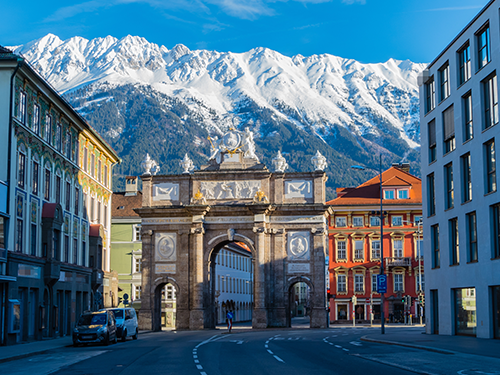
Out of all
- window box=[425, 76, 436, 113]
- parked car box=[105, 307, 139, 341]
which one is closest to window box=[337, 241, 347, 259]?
window box=[425, 76, 436, 113]

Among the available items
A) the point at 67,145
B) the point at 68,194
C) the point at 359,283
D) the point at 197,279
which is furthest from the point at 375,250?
the point at 67,145

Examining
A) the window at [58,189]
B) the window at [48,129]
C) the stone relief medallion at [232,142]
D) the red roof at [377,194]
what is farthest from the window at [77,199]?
the red roof at [377,194]

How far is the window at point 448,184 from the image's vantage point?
4350cm

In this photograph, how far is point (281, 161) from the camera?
68375mm

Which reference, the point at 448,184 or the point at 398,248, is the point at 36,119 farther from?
the point at 398,248

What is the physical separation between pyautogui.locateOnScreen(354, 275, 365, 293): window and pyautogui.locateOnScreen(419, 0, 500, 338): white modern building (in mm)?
A: 37697

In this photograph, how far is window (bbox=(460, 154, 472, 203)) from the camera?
133ft

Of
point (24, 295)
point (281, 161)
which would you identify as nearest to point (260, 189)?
point (281, 161)

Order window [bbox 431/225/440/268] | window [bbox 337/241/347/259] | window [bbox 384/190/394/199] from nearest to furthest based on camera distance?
window [bbox 431/225/440/268], window [bbox 337/241/347/259], window [bbox 384/190/394/199]

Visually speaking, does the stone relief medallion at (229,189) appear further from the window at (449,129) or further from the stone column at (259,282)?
the window at (449,129)

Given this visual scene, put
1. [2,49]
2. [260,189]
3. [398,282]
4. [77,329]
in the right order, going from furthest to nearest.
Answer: [398,282], [260,189], [2,49], [77,329]

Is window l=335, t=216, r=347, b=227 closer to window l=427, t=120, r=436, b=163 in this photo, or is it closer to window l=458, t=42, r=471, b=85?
window l=427, t=120, r=436, b=163

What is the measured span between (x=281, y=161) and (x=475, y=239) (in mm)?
31125

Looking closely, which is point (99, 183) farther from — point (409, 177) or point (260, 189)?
point (409, 177)
